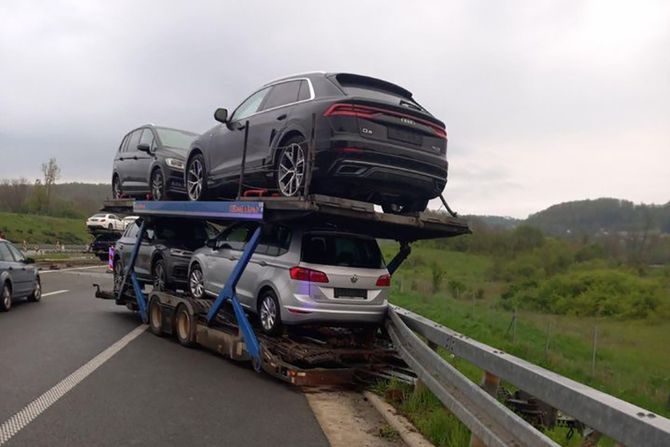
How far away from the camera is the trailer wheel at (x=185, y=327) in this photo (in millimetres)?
9617

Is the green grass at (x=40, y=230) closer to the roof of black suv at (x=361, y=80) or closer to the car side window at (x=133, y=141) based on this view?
the car side window at (x=133, y=141)

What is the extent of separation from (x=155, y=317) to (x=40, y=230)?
69.9 m

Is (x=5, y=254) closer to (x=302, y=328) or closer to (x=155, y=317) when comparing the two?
(x=155, y=317)

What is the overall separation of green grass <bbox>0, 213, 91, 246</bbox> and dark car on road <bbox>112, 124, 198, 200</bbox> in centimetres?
5637

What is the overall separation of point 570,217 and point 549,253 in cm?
1808

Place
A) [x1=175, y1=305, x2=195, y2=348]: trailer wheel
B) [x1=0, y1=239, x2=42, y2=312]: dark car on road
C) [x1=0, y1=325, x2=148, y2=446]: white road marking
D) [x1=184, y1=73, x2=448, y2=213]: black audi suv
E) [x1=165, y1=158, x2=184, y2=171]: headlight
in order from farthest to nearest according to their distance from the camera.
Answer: [x1=0, y1=239, x2=42, y2=312]: dark car on road → [x1=165, y1=158, x2=184, y2=171]: headlight → [x1=175, y1=305, x2=195, y2=348]: trailer wheel → [x1=184, y1=73, x2=448, y2=213]: black audi suv → [x1=0, y1=325, x2=148, y2=446]: white road marking

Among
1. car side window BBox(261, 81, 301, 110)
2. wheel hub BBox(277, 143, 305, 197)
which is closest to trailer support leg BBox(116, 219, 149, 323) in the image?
car side window BBox(261, 81, 301, 110)

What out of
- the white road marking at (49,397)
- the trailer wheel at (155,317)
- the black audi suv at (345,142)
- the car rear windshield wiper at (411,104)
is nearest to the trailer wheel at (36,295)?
the trailer wheel at (155,317)

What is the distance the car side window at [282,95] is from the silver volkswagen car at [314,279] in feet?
5.26

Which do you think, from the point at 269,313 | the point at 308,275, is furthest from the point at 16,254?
the point at 308,275

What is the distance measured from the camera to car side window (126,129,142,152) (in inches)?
500

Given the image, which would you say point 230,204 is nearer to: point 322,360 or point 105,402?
point 322,360

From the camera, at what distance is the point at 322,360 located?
7316mm

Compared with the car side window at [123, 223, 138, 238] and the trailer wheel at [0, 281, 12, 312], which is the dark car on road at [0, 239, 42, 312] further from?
the car side window at [123, 223, 138, 238]
